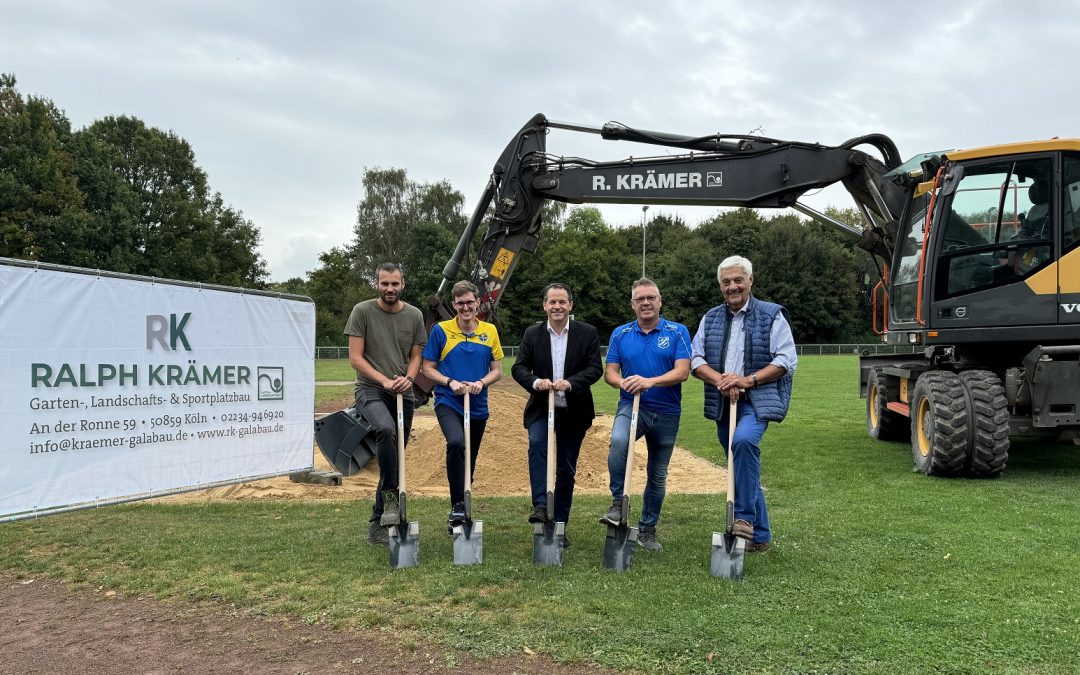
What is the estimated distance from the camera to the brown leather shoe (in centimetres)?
446

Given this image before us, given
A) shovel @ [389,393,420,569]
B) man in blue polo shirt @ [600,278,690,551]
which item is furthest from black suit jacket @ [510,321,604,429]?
shovel @ [389,393,420,569]

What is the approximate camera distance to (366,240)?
5931 centimetres

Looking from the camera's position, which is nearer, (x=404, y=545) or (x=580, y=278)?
(x=404, y=545)

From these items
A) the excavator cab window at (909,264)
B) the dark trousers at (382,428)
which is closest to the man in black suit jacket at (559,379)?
the dark trousers at (382,428)

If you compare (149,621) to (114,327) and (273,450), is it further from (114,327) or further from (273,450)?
(273,450)

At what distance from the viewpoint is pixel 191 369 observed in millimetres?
6023

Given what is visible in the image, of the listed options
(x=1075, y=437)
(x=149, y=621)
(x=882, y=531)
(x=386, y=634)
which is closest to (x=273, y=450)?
(x=149, y=621)

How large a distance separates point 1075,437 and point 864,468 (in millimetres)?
2071

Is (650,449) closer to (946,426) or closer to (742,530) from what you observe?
(742,530)

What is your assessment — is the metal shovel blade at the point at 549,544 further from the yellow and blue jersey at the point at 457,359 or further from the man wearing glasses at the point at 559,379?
the yellow and blue jersey at the point at 457,359

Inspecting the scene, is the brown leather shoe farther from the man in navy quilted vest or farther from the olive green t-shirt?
the olive green t-shirt

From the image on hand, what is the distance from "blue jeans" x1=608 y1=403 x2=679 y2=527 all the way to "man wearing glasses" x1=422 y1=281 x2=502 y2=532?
3.09 feet

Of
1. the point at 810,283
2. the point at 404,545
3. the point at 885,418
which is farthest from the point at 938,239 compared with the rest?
the point at 810,283

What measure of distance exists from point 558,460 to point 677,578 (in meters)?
1.16
